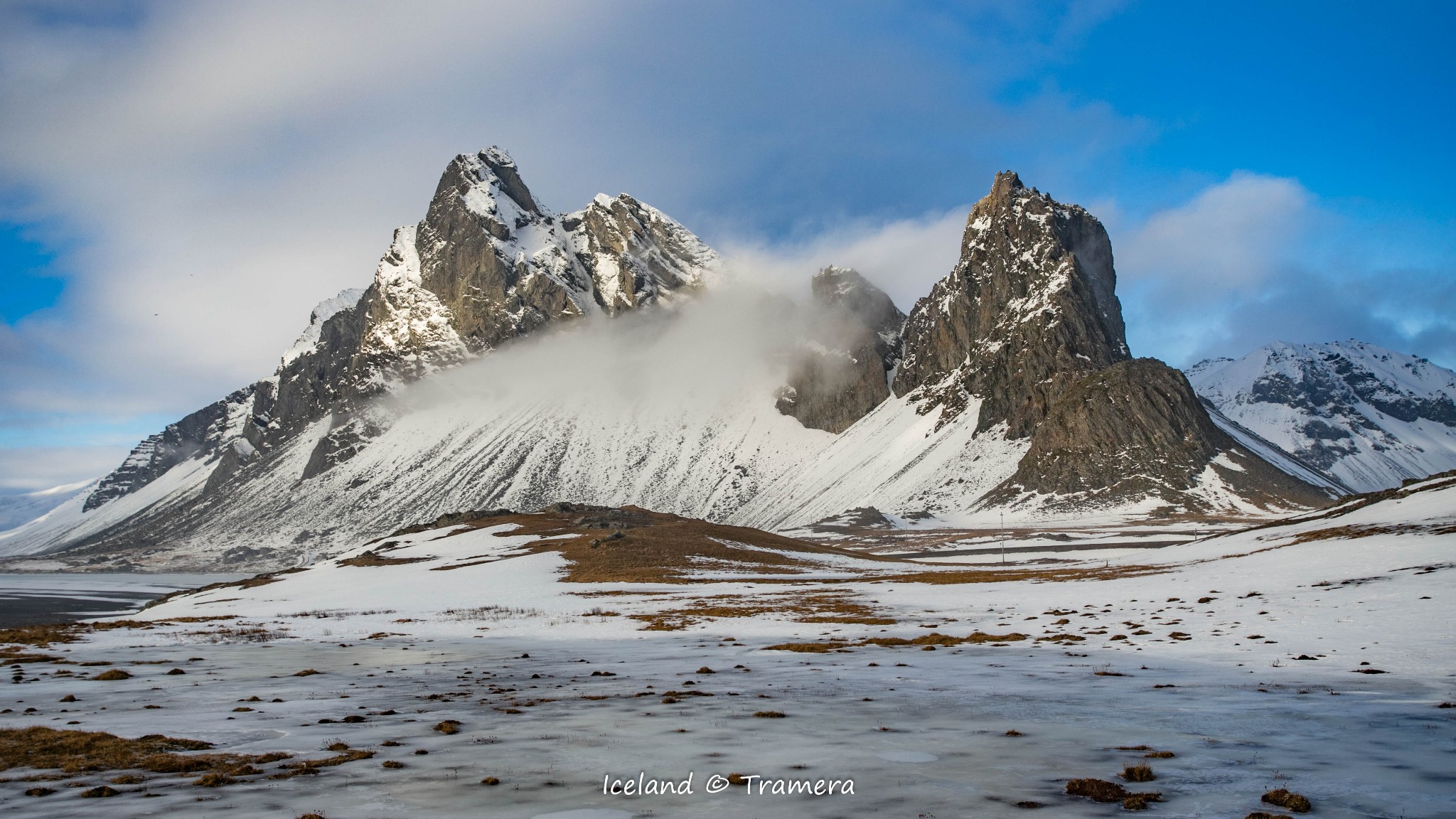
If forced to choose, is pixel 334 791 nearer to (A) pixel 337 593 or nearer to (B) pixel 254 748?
(B) pixel 254 748

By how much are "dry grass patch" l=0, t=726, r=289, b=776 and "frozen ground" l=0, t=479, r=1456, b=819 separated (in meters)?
0.68

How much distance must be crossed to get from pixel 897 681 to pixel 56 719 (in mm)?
20996

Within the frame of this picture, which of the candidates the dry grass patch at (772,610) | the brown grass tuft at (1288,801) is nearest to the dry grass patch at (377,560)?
the dry grass patch at (772,610)

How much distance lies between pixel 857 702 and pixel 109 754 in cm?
1539

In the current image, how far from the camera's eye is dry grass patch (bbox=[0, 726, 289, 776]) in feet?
48.5

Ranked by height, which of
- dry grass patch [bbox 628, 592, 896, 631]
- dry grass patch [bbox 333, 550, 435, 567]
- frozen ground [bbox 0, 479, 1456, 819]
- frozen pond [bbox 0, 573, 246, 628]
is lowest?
frozen pond [bbox 0, 573, 246, 628]

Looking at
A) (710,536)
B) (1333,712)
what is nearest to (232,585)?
(710,536)

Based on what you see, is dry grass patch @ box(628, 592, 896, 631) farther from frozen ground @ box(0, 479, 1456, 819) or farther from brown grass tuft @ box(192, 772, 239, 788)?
brown grass tuft @ box(192, 772, 239, 788)

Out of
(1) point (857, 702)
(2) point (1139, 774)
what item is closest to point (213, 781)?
(1) point (857, 702)

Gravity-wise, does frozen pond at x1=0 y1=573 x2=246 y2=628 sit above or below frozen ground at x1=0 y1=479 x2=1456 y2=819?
below

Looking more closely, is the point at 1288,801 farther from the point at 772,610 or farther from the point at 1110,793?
the point at 772,610

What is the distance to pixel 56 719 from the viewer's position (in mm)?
20109

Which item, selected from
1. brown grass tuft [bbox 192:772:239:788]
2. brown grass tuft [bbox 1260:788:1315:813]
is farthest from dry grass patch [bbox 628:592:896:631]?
brown grass tuft [bbox 1260:788:1315:813]

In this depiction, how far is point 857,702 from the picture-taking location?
20.2m
